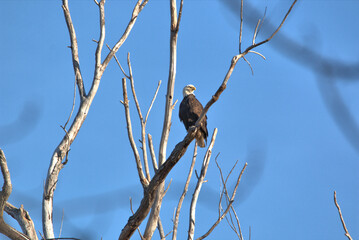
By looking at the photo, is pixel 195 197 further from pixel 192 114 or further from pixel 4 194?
pixel 192 114

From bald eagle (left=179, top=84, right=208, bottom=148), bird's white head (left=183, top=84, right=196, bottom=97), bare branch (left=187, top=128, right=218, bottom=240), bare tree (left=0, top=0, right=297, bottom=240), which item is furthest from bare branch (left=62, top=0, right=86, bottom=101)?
bird's white head (left=183, top=84, right=196, bottom=97)

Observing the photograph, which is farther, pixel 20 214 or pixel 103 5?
pixel 103 5

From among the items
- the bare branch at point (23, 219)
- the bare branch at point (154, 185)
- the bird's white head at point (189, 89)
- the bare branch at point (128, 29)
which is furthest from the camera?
the bird's white head at point (189, 89)

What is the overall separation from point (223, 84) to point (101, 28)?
102 inches

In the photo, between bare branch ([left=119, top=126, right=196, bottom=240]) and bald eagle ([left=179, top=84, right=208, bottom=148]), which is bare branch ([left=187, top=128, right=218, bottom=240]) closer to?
bare branch ([left=119, top=126, right=196, bottom=240])

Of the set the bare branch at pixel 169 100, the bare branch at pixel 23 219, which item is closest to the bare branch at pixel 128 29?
the bare branch at pixel 169 100

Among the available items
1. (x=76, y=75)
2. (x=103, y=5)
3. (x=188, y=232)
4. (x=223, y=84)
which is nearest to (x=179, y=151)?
(x=223, y=84)

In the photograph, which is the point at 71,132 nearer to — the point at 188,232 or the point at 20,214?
the point at 20,214

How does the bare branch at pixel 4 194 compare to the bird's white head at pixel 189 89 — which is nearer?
the bare branch at pixel 4 194

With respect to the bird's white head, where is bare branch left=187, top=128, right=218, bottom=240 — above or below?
below

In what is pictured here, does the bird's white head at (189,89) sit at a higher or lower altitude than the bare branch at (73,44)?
higher

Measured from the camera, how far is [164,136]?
422 cm

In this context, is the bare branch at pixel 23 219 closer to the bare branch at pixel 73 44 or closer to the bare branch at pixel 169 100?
the bare branch at pixel 169 100

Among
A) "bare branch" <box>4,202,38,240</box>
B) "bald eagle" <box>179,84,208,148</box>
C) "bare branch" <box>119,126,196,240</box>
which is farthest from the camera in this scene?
"bald eagle" <box>179,84,208,148</box>
